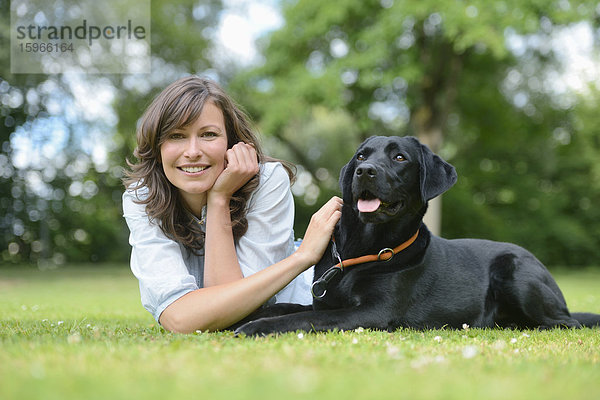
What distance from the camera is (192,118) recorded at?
4188 mm

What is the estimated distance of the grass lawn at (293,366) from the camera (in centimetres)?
194

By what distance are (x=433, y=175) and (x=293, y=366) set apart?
7.58 feet

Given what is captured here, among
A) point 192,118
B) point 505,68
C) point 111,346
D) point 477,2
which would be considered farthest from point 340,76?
point 111,346

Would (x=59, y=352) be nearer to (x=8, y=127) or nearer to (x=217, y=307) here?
(x=217, y=307)

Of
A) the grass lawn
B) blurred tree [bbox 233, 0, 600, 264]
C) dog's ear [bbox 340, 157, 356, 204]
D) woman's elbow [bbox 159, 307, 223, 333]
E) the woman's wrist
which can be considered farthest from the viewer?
blurred tree [bbox 233, 0, 600, 264]

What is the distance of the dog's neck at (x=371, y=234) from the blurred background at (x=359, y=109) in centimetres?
1189

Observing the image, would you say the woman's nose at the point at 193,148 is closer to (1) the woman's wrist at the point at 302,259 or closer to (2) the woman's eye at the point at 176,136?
(2) the woman's eye at the point at 176,136

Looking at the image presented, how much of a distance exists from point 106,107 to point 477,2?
13.3 m

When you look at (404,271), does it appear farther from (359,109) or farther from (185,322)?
(359,109)

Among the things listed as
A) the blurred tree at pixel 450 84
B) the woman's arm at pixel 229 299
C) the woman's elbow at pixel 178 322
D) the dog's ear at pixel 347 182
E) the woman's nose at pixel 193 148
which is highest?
the blurred tree at pixel 450 84

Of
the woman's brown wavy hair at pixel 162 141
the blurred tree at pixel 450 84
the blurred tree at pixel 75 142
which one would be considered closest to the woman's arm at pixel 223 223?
the woman's brown wavy hair at pixel 162 141

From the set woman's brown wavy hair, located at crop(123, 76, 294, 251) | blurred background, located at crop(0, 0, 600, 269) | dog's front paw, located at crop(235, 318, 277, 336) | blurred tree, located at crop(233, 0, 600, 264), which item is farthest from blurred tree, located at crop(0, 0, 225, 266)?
dog's front paw, located at crop(235, 318, 277, 336)

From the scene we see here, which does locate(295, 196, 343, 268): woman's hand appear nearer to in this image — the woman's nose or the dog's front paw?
the dog's front paw

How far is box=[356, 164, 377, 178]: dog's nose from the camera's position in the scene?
154 inches
